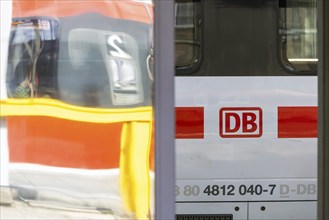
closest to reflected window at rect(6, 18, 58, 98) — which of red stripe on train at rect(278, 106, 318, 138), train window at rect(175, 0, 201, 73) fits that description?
train window at rect(175, 0, 201, 73)

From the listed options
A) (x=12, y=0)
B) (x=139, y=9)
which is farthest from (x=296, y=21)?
(x=12, y=0)

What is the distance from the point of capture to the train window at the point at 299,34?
151 inches

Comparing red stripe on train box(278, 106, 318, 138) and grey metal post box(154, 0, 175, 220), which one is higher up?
grey metal post box(154, 0, 175, 220)

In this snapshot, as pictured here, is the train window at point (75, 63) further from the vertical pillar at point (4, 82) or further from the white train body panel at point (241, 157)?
the white train body panel at point (241, 157)

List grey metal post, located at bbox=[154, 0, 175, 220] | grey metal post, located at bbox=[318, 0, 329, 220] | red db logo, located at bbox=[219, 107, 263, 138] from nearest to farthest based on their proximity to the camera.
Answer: grey metal post, located at bbox=[154, 0, 175, 220], grey metal post, located at bbox=[318, 0, 329, 220], red db logo, located at bbox=[219, 107, 263, 138]

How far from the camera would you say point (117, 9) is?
1.99 meters

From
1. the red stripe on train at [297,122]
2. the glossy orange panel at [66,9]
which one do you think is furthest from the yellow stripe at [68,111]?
the red stripe on train at [297,122]

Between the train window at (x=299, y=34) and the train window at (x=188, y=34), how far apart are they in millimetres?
577

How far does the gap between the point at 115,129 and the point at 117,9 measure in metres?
0.42

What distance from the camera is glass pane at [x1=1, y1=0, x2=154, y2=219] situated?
1.98m

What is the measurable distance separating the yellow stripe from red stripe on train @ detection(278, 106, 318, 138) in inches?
79.0

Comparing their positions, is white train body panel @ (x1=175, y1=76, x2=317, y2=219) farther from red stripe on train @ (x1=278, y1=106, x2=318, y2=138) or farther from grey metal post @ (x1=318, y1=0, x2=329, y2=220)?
grey metal post @ (x1=318, y1=0, x2=329, y2=220)

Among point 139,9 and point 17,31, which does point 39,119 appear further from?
point 139,9

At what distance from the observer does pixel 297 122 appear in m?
3.84
